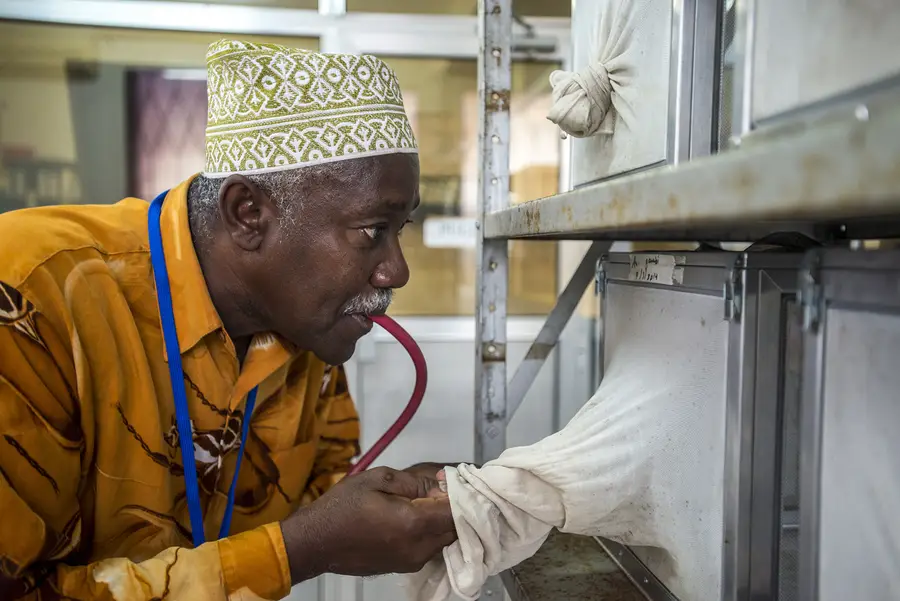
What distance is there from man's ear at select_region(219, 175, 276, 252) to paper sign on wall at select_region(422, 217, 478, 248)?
1220mm

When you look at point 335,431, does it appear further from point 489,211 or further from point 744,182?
point 744,182

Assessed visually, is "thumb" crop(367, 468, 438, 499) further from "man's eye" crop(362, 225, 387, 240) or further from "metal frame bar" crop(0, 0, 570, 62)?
"metal frame bar" crop(0, 0, 570, 62)

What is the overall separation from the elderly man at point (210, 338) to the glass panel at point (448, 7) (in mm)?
1163

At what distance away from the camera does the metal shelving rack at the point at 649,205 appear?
29cm

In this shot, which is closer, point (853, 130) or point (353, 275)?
point (853, 130)

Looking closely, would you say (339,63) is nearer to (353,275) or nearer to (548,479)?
(353,275)

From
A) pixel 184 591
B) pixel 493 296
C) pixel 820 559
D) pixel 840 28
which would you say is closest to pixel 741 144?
pixel 840 28

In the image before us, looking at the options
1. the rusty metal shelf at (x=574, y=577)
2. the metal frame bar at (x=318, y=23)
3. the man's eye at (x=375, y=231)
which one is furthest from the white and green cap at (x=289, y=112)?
the metal frame bar at (x=318, y=23)

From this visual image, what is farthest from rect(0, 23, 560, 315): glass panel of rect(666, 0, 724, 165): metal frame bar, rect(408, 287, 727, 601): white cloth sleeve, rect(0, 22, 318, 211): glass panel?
rect(666, 0, 724, 165): metal frame bar

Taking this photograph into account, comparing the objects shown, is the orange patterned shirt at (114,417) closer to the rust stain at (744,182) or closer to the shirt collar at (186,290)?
the shirt collar at (186,290)

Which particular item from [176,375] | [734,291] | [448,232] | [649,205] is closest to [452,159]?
[448,232]

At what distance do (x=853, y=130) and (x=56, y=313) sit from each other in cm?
90

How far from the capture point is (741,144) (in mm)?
527

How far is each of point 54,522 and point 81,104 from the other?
1.62 metres
